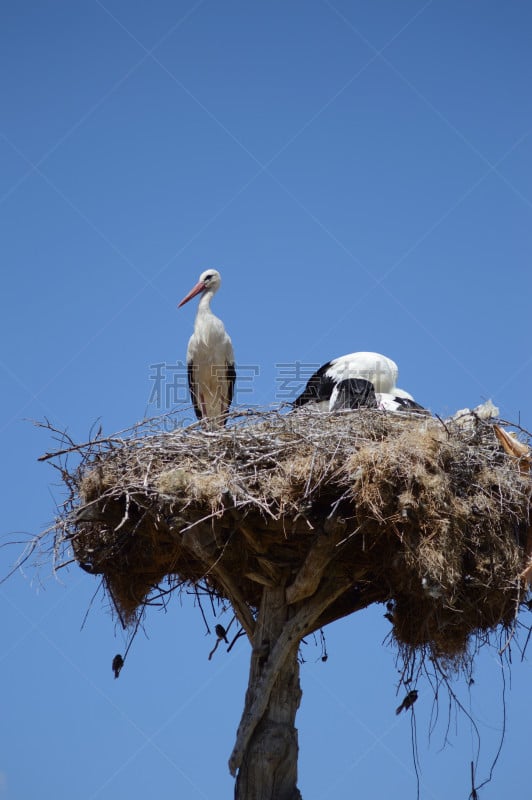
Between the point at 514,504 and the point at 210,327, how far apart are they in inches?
183

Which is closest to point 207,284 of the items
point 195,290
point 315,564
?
point 195,290

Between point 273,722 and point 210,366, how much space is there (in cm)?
462

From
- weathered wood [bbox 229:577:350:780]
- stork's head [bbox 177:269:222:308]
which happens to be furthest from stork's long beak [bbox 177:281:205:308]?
weathered wood [bbox 229:577:350:780]

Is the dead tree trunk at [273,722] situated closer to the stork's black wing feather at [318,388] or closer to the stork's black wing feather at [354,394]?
the stork's black wing feather at [354,394]

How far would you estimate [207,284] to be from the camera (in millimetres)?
11484

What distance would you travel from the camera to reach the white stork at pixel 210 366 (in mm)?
11031

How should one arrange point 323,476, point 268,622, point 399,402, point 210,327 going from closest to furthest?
point 323,476 < point 268,622 < point 399,402 < point 210,327

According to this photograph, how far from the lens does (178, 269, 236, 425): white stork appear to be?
11031 millimetres

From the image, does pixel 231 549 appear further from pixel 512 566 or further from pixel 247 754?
pixel 512 566

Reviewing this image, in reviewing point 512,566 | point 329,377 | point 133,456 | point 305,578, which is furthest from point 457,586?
point 329,377

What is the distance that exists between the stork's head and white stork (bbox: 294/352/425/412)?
221 centimetres

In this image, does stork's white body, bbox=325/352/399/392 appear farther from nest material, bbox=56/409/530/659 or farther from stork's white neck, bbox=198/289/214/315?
stork's white neck, bbox=198/289/214/315

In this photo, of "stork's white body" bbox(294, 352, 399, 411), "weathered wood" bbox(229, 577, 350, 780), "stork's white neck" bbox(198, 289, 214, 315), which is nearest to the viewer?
"weathered wood" bbox(229, 577, 350, 780)

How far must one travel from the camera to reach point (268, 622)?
287 inches
